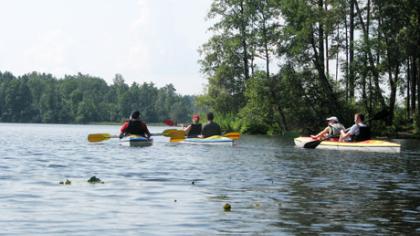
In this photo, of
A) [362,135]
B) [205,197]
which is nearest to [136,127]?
[362,135]

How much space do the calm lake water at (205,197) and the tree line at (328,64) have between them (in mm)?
28810

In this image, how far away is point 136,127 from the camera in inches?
1411

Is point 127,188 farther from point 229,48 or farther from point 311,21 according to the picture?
point 229,48

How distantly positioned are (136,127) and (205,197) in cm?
2160

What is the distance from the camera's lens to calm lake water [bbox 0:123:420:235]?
435 inches

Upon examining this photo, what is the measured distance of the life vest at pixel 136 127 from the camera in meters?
35.8

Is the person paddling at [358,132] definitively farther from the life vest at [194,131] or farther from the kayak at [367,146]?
the life vest at [194,131]

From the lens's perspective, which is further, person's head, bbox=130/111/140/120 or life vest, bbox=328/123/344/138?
life vest, bbox=328/123/344/138

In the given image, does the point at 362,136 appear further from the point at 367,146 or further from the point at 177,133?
the point at 177,133

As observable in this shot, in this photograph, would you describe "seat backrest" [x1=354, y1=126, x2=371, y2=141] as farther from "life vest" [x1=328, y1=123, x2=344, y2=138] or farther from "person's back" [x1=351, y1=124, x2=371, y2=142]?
"life vest" [x1=328, y1=123, x2=344, y2=138]

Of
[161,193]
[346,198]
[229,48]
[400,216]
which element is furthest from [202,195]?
[229,48]

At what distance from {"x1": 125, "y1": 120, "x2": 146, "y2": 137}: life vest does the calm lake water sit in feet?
33.8

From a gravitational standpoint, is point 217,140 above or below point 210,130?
below

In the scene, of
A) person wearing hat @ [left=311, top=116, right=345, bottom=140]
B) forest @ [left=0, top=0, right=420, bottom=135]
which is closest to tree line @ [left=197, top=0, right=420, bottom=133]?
forest @ [left=0, top=0, right=420, bottom=135]
